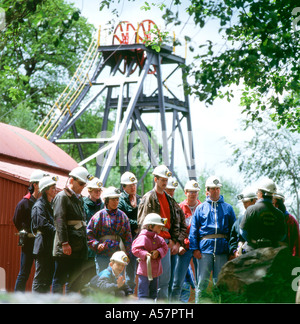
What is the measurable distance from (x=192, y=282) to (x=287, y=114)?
5513mm

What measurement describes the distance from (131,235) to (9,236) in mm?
3184

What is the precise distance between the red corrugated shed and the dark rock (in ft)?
15.7

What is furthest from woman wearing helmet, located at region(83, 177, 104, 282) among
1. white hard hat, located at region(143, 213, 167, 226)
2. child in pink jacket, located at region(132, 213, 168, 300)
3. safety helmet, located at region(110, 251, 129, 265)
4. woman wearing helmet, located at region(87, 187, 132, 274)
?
safety helmet, located at region(110, 251, 129, 265)

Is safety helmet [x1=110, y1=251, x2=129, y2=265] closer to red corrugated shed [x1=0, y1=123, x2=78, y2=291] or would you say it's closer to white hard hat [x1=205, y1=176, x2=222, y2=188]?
white hard hat [x1=205, y1=176, x2=222, y2=188]

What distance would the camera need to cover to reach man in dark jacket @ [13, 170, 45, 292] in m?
8.49

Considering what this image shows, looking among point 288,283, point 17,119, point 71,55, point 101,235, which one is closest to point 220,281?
point 288,283

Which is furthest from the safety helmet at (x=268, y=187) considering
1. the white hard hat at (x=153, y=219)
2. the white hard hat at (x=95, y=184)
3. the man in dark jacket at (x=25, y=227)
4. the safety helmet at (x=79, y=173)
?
the man in dark jacket at (x=25, y=227)

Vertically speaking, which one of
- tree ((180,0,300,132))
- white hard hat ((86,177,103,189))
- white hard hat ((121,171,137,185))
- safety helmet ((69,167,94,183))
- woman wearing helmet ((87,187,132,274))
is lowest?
woman wearing helmet ((87,187,132,274))

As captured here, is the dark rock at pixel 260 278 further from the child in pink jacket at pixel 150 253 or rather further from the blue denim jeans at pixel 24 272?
the blue denim jeans at pixel 24 272

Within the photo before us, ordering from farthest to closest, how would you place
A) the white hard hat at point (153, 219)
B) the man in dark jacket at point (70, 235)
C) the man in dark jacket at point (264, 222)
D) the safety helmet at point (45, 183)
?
the safety helmet at point (45, 183)
the white hard hat at point (153, 219)
the man in dark jacket at point (70, 235)
the man in dark jacket at point (264, 222)

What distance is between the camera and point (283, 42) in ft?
Answer: 30.3

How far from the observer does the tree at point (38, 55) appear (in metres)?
8.52

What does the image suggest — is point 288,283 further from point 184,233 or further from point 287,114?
point 287,114
